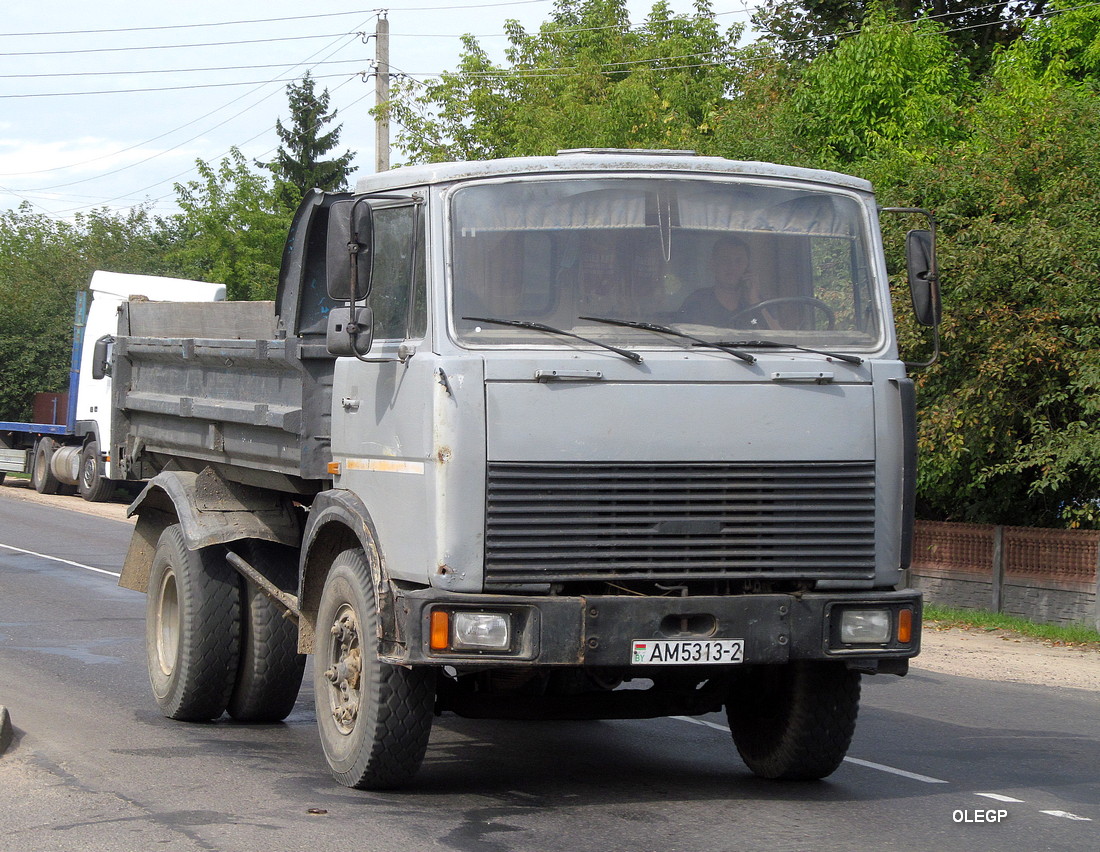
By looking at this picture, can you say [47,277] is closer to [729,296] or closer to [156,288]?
[156,288]

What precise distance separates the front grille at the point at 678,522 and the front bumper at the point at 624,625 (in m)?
0.10

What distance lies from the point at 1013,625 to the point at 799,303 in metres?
9.20

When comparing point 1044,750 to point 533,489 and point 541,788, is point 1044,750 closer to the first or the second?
point 541,788

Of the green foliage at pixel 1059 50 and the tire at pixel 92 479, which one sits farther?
the tire at pixel 92 479

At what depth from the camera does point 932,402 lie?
15102mm

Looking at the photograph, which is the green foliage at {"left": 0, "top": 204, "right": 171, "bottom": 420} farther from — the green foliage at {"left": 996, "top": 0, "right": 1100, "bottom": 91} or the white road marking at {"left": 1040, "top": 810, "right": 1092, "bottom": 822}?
the white road marking at {"left": 1040, "top": 810, "right": 1092, "bottom": 822}

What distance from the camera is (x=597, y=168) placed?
6.45 meters

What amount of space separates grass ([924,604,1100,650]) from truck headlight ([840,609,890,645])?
8.18 m

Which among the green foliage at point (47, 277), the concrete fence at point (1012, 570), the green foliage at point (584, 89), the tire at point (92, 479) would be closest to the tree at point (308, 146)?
the green foliage at point (47, 277)

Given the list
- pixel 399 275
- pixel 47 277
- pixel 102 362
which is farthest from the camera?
pixel 47 277

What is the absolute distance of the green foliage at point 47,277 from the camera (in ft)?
141

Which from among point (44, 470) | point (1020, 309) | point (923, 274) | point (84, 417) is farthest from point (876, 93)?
point (44, 470)

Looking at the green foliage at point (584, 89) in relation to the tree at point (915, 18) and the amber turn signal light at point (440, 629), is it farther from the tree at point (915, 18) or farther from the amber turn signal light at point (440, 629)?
the amber turn signal light at point (440, 629)

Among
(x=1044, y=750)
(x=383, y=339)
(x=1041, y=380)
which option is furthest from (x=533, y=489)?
(x=1041, y=380)
